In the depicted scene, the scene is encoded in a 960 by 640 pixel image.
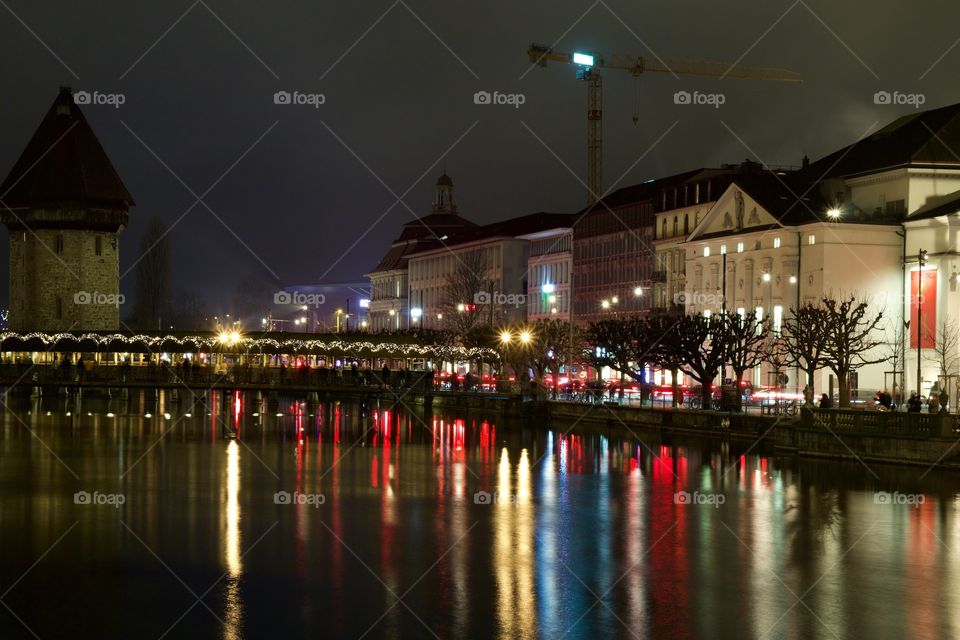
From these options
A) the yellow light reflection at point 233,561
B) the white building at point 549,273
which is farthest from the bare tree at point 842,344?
the white building at point 549,273

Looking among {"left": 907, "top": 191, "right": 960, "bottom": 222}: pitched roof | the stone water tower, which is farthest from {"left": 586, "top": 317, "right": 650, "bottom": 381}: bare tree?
the stone water tower

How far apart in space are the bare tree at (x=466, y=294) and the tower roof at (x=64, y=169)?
82.0ft

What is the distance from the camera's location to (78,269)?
99750 mm

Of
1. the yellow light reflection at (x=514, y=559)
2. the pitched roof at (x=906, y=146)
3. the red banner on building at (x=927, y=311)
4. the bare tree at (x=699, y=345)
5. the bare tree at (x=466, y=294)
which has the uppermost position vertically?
the pitched roof at (x=906, y=146)

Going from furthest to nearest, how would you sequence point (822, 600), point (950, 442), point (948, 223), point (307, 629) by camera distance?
point (948, 223), point (950, 442), point (822, 600), point (307, 629)

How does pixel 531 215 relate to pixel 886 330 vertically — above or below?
above

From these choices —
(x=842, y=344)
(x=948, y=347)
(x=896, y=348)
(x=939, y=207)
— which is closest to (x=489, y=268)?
(x=939, y=207)

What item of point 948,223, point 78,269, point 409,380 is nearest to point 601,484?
point 948,223

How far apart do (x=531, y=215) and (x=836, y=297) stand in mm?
59215

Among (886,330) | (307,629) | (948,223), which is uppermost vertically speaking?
(948,223)

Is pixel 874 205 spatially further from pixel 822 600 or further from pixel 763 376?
pixel 822 600

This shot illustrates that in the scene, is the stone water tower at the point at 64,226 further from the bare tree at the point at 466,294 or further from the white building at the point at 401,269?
the white building at the point at 401,269

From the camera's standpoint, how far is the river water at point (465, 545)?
57.9 feet

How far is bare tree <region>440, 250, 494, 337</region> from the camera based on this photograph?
339 feet
